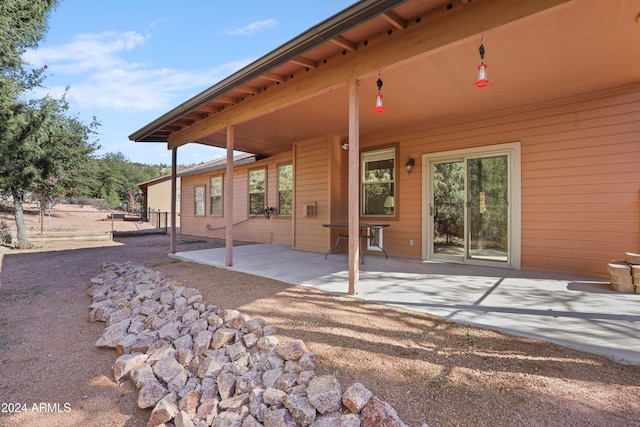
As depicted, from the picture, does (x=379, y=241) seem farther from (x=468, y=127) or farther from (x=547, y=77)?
(x=547, y=77)

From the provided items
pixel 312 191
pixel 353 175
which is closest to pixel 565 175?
pixel 353 175

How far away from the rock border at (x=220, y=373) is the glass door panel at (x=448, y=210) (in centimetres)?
403

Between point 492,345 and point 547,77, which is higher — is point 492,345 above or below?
below

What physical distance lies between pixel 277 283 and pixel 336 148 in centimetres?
363

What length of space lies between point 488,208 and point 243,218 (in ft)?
22.9

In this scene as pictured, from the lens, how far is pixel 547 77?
362 centimetres

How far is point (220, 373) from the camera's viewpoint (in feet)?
6.32

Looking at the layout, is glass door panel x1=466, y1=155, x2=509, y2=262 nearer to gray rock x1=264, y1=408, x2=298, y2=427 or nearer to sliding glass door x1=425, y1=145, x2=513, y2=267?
sliding glass door x1=425, y1=145, x2=513, y2=267

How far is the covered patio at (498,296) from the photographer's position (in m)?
2.21

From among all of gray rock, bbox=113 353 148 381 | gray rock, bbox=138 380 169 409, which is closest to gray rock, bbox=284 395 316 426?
gray rock, bbox=138 380 169 409

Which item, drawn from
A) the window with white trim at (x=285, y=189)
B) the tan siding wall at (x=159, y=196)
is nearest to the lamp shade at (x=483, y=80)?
the window with white trim at (x=285, y=189)

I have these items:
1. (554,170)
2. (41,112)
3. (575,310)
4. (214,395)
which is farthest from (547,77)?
(41,112)

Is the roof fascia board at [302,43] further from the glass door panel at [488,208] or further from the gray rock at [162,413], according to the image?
the glass door panel at [488,208]

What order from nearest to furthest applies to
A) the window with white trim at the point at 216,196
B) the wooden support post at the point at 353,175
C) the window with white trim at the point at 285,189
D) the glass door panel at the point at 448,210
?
1. the wooden support post at the point at 353,175
2. the glass door panel at the point at 448,210
3. the window with white trim at the point at 285,189
4. the window with white trim at the point at 216,196
